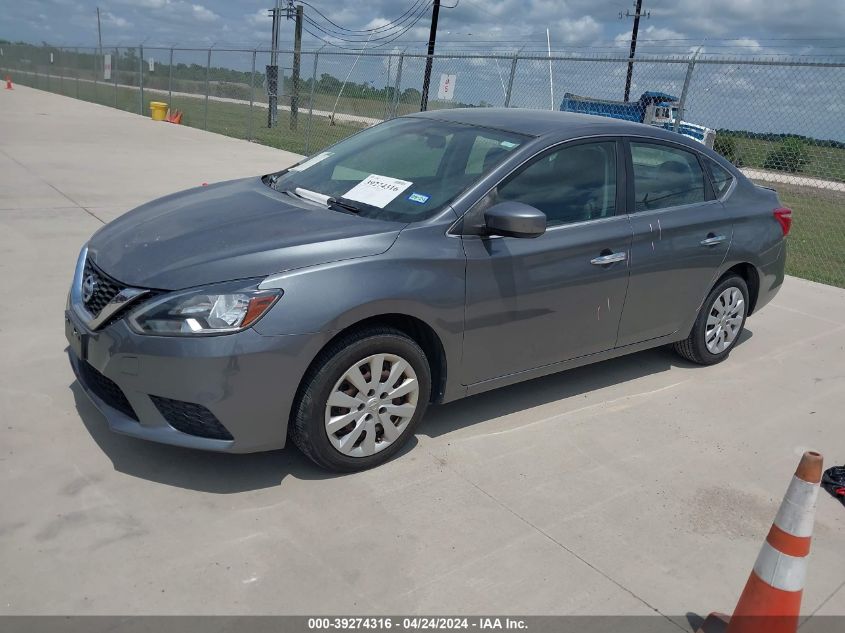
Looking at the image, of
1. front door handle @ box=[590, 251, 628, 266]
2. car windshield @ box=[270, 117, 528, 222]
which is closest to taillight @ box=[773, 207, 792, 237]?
front door handle @ box=[590, 251, 628, 266]

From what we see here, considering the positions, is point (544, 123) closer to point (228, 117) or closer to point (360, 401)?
point (360, 401)

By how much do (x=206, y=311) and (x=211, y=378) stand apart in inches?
11.1

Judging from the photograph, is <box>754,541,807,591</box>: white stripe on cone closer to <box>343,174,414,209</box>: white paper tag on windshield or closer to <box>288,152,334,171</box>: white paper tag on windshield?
<box>343,174,414,209</box>: white paper tag on windshield

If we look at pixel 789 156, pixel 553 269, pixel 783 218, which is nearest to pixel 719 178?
pixel 783 218

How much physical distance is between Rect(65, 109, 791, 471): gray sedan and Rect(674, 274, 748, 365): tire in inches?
1.4

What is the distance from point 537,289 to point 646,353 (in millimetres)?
1994

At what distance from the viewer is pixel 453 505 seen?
358cm

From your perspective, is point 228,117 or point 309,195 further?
point 228,117

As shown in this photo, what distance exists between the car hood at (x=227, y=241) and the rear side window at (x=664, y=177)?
175cm

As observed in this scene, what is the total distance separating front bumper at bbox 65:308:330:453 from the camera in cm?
325

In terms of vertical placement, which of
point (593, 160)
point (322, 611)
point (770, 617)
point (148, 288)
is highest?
point (593, 160)

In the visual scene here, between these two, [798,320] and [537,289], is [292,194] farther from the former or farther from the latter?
[798,320]

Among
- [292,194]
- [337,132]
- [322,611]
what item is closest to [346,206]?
[292,194]

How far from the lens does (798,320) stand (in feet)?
23.0
